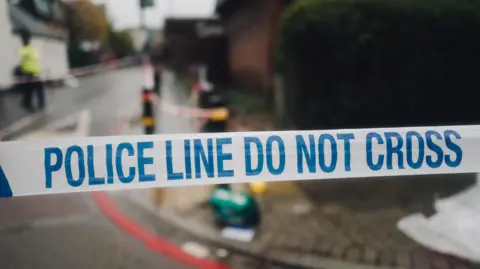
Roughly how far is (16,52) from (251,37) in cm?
789

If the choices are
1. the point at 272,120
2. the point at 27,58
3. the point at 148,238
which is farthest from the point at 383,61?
the point at 27,58

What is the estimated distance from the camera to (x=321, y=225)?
376 centimetres

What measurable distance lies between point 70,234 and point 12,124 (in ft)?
10.5

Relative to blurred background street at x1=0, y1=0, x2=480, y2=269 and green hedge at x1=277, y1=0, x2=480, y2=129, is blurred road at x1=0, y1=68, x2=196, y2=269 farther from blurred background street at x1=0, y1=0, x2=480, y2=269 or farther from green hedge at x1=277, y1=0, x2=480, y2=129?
green hedge at x1=277, y1=0, x2=480, y2=129

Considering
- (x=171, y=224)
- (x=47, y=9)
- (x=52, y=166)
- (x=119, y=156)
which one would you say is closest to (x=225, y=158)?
(x=119, y=156)

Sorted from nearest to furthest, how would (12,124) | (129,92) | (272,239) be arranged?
(272,239) < (12,124) < (129,92)

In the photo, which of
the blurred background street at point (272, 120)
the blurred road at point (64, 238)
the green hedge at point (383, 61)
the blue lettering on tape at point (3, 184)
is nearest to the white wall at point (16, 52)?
the blurred background street at point (272, 120)

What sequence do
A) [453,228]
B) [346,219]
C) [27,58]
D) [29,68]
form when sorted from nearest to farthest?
[453,228] → [346,219] → [27,58] → [29,68]

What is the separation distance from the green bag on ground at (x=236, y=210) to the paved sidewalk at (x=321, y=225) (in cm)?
11

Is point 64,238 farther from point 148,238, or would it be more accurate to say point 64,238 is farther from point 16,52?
point 16,52

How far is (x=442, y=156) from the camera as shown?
7.91 ft

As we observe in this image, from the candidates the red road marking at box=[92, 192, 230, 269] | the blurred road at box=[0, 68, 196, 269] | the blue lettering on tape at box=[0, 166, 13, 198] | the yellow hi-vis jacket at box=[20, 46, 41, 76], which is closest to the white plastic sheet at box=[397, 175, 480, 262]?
the red road marking at box=[92, 192, 230, 269]

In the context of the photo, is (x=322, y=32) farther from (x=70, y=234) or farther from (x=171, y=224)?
(x=70, y=234)

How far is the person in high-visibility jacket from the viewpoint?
4.20m
